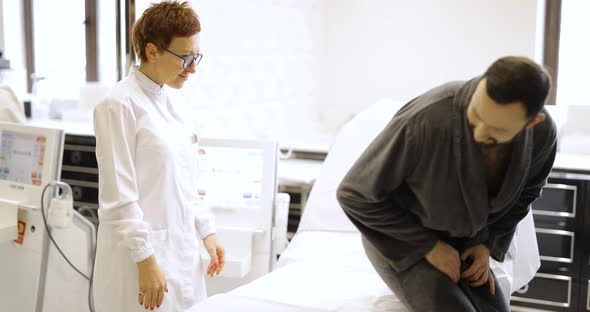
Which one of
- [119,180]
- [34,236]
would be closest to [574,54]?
[119,180]

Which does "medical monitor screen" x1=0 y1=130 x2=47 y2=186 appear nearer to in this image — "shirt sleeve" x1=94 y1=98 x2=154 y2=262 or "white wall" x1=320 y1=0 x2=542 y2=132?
"shirt sleeve" x1=94 y1=98 x2=154 y2=262

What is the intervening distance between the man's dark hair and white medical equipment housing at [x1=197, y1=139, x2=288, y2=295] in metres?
1.24

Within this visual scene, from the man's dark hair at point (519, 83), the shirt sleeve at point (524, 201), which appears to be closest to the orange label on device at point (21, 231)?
the shirt sleeve at point (524, 201)

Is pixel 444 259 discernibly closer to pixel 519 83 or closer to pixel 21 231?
pixel 519 83

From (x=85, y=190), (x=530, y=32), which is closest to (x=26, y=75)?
(x=85, y=190)

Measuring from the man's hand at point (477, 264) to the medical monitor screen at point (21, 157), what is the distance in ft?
4.70

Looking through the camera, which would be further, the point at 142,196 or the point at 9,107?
the point at 9,107

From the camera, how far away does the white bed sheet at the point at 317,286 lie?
66.6 inches

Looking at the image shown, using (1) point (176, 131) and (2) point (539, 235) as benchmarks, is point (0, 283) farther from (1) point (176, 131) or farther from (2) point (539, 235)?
(2) point (539, 235)

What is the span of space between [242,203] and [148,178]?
84cm

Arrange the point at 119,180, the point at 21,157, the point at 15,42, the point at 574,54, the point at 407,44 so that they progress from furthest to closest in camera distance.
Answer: the point at 15,42
the point at 407,44
the point at 574,54
the point at 21,157
the point at 119,180

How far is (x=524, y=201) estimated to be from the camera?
1.56 meters

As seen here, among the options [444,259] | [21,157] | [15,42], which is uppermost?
[15,42]

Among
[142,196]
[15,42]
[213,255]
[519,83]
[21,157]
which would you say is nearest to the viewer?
[519,83]
